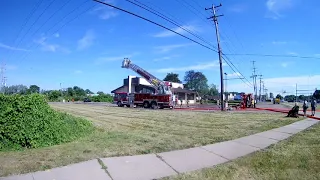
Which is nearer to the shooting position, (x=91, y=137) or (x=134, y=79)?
(x=91, y=137)

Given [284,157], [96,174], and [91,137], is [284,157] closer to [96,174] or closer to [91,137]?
[96,174]

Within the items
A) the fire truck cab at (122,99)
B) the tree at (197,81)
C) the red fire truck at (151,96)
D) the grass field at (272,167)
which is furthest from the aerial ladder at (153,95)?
the tree at (197,81)

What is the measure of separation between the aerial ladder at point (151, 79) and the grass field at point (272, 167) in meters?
34.6

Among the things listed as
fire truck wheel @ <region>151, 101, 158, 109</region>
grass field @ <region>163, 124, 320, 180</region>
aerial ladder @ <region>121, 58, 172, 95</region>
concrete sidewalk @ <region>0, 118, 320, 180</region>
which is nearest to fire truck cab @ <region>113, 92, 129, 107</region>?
aerial ladder @ <region>121, 58, 172, 95</region>

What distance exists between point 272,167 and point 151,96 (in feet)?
121

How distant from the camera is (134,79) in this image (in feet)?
254

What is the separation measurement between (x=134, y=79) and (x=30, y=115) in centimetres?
6863

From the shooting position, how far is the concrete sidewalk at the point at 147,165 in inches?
249

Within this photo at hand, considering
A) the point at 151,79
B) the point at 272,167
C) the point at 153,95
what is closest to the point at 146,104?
the point at 153,95

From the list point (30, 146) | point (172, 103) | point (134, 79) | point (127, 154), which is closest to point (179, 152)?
point (127, 154)

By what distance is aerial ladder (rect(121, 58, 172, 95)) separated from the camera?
44406mm

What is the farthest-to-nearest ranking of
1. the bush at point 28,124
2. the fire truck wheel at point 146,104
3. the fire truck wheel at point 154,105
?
the fire truck wheel at point 146,104 < the fire truck wheel at point 154,105 < the bush at point 28,124

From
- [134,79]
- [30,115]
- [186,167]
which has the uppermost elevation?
[134,79]

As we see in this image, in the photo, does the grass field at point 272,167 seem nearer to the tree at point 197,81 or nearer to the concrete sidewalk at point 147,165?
the concrete sidewalk at point 147,165
